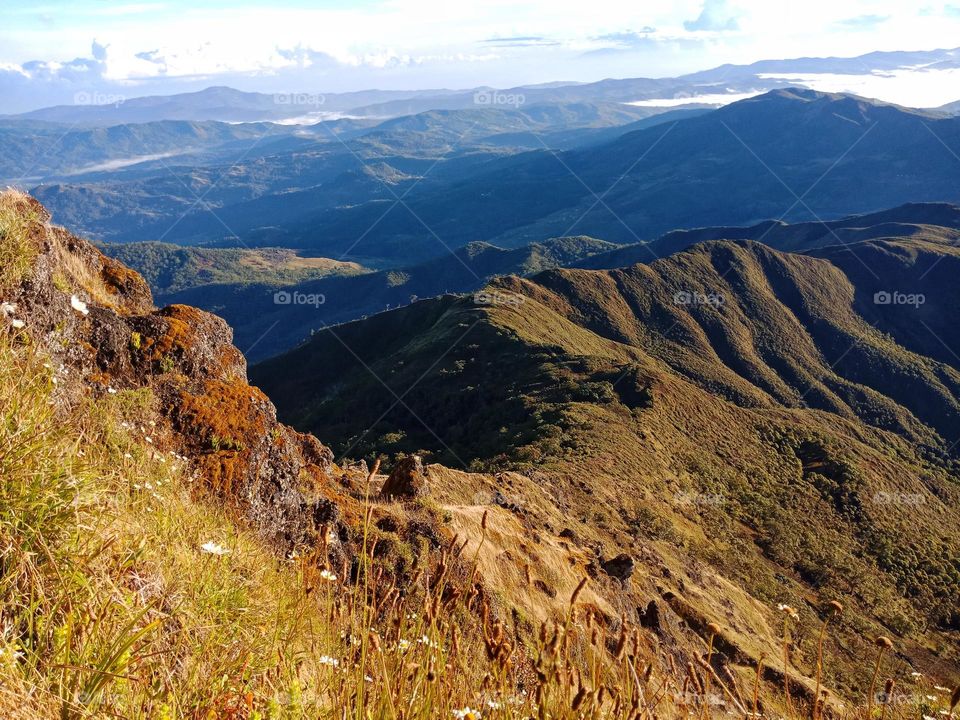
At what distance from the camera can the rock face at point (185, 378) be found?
916 centimetres

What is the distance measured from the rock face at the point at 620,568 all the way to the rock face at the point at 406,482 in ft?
26.7

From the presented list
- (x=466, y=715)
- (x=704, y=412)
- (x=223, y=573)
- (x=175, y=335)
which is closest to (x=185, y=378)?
(x=175, y=335)

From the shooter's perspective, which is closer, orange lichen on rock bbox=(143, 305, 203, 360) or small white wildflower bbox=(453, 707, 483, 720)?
small white wildflower bbox=(453, 707, 483, 720)

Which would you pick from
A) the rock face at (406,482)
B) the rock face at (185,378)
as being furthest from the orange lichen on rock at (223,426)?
the rock face at (406,482)

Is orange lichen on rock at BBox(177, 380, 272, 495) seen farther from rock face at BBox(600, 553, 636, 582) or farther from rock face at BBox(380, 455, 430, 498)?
rock face at BBox(600, 553, 636, 582)

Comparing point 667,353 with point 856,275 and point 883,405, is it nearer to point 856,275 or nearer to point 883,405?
point 883,405

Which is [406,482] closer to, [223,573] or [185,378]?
[185,378]

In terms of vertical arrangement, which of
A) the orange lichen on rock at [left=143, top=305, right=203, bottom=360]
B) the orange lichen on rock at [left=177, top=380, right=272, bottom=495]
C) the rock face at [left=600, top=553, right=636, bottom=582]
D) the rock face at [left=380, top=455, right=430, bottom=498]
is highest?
the orange lichen on rock at [left=143, top=305, right=203, bottom=360]

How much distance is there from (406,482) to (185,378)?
874 centimetres

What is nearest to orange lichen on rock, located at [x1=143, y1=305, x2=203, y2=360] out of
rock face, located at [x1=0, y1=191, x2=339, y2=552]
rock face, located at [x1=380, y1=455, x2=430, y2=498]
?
rock face, located at [x1=0, y1=191, x2=339, y2=552]

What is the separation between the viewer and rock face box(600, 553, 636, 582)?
22.9 m

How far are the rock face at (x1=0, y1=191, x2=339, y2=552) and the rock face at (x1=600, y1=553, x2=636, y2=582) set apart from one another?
44.7 feet

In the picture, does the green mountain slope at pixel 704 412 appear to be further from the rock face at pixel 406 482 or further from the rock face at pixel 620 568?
the rock face at pixel 406 482

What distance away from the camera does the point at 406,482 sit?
60.4 feet
